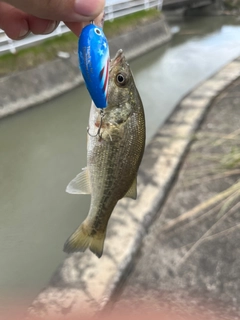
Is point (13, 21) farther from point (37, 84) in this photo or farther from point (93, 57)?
point (37, 84)

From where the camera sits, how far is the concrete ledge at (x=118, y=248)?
6.18 feet

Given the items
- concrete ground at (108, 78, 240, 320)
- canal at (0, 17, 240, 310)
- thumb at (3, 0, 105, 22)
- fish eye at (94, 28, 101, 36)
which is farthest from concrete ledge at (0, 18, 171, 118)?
fish eye at (94, 28, 101, 36)

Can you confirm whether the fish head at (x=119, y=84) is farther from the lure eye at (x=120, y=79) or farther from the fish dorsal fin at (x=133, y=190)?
the fish dorsal fin at (x=133, y=190)

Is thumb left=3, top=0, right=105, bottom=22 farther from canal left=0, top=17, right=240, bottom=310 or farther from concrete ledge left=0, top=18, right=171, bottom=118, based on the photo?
concrete ledge left=0, top=18, right=171, bottom=118

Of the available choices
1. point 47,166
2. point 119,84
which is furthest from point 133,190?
point 47,166

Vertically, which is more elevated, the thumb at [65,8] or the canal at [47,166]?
the thumb at [65,8]

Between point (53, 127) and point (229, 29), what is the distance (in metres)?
7.17

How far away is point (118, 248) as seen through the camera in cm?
216

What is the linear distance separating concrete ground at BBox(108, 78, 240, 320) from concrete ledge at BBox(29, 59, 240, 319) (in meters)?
0.07

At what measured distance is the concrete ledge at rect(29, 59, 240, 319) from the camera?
1.88m

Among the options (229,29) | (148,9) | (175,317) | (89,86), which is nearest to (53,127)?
(175,317)

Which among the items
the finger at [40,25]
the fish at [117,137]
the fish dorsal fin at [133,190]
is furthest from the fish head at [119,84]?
the finger at [40,25]

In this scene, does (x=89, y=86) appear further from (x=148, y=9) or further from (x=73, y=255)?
(x=148, y=9)

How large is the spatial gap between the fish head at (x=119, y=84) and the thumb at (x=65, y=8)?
19 cm
